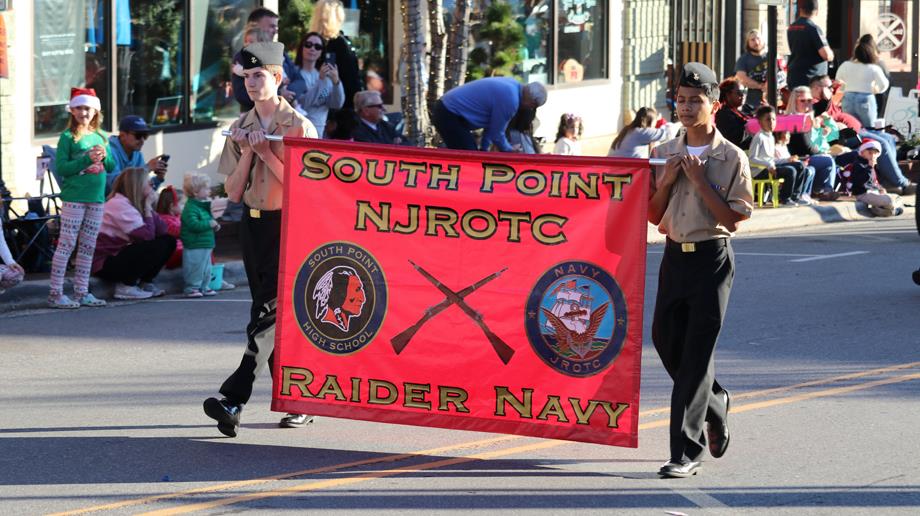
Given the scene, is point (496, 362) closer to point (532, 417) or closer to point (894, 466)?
point (532, 417)

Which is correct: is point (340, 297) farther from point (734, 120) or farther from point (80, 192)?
point (734, 120)

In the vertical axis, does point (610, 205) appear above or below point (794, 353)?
above

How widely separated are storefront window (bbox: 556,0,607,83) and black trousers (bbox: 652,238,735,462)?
1618 cm

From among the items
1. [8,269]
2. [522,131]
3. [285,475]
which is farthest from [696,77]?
[522,131]

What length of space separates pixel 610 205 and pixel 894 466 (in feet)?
6.08

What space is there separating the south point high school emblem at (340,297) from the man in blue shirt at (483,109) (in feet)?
24.2

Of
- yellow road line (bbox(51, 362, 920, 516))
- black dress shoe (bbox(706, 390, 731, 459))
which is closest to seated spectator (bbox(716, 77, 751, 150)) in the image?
yellow road line (bbox(51, 362, 920, 516))

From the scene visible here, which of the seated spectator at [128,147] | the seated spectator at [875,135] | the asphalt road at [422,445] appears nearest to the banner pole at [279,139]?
the asphalt road at [422,445]

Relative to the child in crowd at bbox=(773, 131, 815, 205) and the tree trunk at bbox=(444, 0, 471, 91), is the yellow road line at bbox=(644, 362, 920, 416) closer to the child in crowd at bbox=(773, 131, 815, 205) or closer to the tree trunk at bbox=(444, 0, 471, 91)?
the tree trunk at bbox=(444, 0, 471, 91)

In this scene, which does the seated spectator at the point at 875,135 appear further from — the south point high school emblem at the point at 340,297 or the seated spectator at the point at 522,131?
the south point high school emblem at the point at 340,297

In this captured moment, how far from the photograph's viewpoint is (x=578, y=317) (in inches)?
280

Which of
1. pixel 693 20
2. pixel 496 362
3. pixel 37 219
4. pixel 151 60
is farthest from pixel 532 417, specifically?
pixel 693 20

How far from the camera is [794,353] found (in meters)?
10.1

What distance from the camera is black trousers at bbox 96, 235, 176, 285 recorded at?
41.2 ft
